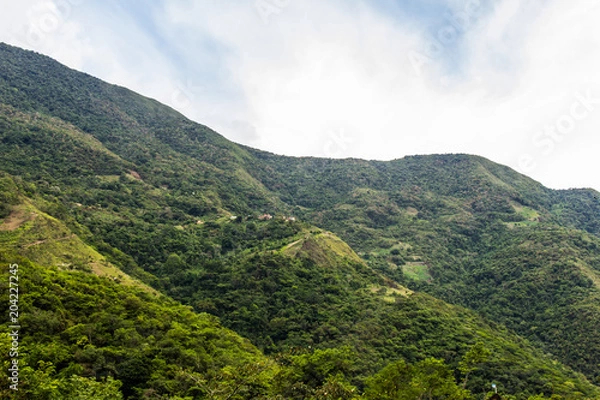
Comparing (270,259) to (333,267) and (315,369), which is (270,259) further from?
(315,369)

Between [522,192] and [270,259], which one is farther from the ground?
[522,192]

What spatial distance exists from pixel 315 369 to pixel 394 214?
130297 mm

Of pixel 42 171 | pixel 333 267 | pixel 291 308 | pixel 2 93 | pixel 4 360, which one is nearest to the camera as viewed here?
pixel 4 360


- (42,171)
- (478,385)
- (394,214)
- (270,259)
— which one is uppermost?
(394,214)

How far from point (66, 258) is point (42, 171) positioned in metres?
53.9

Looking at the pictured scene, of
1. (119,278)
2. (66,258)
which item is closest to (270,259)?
(119,278)

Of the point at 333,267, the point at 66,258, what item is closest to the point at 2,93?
the point at 66,258

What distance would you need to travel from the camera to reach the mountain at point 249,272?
30703mm

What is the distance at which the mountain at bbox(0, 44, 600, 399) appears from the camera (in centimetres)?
3070

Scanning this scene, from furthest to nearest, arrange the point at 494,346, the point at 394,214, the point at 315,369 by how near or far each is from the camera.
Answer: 1. the point at 394,214
2. the point at 494,346
3. the point at 315,369

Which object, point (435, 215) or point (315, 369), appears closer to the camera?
point (315, 369)

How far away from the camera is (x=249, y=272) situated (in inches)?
2847

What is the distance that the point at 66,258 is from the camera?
4869 centimetres

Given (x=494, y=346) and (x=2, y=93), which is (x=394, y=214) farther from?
(x=2, y=93)
